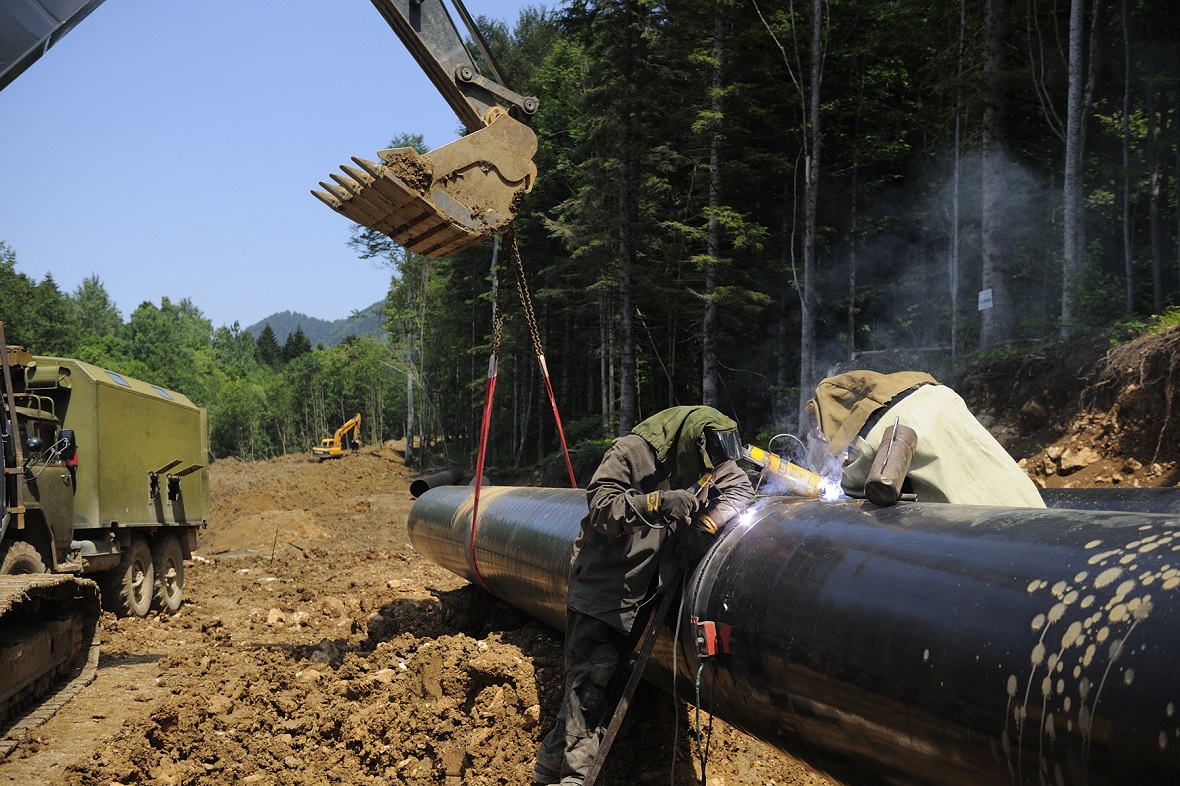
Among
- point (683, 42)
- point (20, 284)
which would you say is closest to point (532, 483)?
point (683, 42)

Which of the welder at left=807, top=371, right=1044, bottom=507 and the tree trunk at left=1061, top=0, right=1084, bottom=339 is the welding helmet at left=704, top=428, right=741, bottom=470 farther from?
the tree trunk at left=1061, top=0, right=1084, bottom=339

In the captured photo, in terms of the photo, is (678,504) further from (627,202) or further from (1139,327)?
(627,202)

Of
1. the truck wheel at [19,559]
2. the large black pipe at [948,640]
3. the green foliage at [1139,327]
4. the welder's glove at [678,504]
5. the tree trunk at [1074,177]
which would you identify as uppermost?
the tree trunk at [1074,177]

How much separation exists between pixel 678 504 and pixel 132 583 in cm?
790

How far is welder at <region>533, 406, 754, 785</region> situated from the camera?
4.12 meters

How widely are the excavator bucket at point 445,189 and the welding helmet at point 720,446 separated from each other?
6.73 ft

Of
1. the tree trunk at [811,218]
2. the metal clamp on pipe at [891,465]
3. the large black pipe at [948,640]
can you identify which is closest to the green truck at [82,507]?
the large black pipe at [948,640]

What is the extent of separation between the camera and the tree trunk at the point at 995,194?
46.9 ft

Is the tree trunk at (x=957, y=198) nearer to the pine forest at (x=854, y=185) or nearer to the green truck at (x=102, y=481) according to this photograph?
the pine forest at (x=854, y=185)

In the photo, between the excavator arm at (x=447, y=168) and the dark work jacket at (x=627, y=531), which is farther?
the excavator arm at (x=447, y=168)

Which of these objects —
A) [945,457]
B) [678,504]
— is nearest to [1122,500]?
[945,457]

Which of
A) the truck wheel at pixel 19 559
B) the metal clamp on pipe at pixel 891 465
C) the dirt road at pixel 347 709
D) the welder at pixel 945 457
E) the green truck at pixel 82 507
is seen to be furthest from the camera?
the truck wheel at pixel 19 559

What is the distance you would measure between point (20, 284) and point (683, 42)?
48076 millimetres

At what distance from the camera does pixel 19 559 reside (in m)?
6.91
